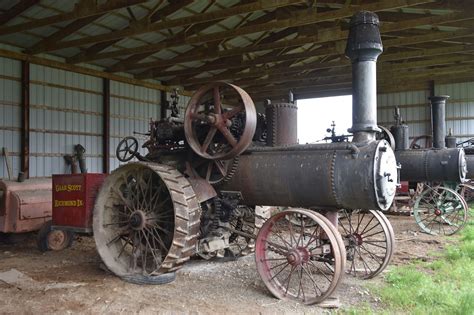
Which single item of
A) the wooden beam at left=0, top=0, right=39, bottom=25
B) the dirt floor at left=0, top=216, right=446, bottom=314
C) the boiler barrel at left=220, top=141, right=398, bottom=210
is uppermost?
the wooden beam at left=0, top=0, right=39, bottom=25

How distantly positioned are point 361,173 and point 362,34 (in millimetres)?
1312

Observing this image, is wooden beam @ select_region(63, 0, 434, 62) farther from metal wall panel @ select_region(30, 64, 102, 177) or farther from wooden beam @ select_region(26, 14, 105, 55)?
metal wall panel @ select_region(30, 64, 102, 177)

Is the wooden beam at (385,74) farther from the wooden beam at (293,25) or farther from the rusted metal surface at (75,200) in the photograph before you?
the rusted metal surface at (75,200)

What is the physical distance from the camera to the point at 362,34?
431cm

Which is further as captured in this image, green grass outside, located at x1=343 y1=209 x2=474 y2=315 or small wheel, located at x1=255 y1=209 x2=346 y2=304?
small wheel, located at x1=255 y1=209 x2=346 y2=304

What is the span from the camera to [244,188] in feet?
15.8

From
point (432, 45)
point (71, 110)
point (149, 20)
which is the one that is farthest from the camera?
point (432, 45)

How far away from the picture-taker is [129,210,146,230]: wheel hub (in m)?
4.63

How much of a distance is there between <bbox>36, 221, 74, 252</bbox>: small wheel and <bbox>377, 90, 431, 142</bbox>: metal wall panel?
46.1ft

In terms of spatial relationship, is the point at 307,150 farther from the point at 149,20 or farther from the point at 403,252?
the point at 149,20

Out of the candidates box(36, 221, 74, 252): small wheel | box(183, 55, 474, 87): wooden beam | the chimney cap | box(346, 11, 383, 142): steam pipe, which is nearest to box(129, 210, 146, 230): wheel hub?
box(346, 11, 383, 142): steam pipe

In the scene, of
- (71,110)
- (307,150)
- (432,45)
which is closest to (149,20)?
(71,110)

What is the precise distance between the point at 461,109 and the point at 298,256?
1508cm

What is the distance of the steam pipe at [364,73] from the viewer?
169 inches
